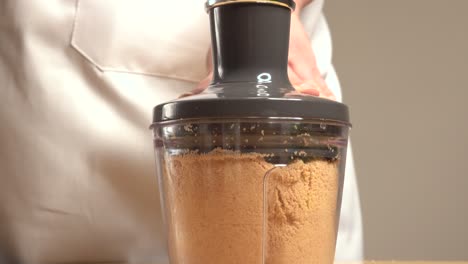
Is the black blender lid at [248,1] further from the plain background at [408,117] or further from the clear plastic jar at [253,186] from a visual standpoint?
the plain background at [408,117]

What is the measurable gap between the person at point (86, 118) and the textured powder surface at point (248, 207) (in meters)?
0.15

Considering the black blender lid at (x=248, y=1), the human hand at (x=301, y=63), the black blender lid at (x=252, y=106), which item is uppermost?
the black blender lid at (x=248, y=1)

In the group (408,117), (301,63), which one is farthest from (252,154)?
(408,117)

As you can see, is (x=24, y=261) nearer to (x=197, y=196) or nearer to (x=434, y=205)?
(x=197, y=196)

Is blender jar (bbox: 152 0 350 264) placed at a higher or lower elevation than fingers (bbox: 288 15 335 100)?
lower

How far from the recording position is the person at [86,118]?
0.46 meters

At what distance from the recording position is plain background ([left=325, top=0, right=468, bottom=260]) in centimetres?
91

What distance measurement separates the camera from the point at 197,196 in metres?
0.32

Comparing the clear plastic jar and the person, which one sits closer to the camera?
the clear plastic jar

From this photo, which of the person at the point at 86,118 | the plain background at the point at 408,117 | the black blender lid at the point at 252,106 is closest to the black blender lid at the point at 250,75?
the black blender lid at the point at 252,106

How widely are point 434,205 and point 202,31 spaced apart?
57 cm

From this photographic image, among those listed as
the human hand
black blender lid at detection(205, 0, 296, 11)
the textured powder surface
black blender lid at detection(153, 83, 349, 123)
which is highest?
black blender lid at detection(205, 0, 296, 11)

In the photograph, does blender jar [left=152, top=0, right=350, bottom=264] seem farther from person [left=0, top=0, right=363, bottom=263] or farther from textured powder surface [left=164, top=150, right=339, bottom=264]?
person [left=0, top=0, right=363, bottom=263]

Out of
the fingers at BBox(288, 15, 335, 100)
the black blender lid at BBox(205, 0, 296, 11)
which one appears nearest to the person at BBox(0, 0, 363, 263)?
the fingers at BBox(288, 15, 335, 100)
